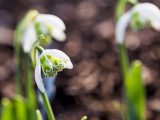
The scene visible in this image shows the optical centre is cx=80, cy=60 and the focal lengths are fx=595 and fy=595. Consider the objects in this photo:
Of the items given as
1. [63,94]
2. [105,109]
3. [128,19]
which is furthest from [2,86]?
[128,19]

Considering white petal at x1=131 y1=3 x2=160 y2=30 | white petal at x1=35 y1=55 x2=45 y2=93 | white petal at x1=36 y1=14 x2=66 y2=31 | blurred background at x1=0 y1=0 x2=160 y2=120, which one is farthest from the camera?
blurred background at x1=0 y1=0 x2=160 y2=120

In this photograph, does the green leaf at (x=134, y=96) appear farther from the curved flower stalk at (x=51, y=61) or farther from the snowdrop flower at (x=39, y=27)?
the curved flower stalk at (x=51, y=61)

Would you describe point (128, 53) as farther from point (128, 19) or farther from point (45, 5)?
point (128, 19)

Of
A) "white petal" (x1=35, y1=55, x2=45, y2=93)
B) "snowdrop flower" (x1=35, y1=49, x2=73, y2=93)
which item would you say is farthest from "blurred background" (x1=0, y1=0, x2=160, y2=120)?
"white petal" (x1=35, y1=55, x2=45, y2=93)

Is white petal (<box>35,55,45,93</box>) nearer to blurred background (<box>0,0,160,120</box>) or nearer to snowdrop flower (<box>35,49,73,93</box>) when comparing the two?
snowdrop flower (<box>35,49,73,93</box>)

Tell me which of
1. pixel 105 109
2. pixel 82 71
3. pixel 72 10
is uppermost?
pixel 72 10

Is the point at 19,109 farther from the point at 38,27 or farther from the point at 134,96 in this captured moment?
the point at 134,96
